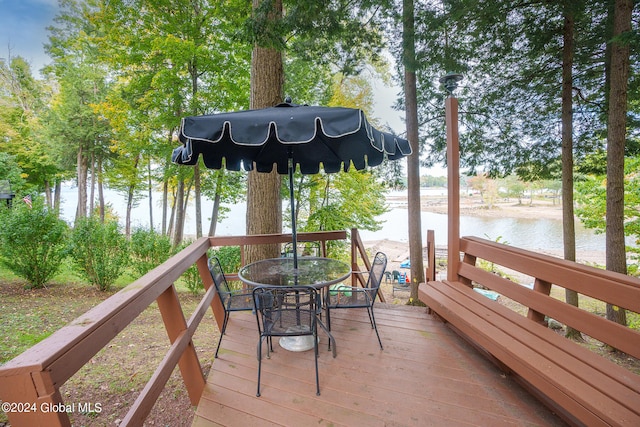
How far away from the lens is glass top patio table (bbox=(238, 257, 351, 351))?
2383mm

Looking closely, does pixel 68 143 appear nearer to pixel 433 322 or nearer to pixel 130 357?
pixel 130 357

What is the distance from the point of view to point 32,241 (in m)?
5.67

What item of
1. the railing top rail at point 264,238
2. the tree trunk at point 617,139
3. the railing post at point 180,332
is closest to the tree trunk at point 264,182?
the railing top rail at point 264,238

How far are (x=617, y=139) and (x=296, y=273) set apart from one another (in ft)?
18.2

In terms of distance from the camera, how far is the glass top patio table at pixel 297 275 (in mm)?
2383

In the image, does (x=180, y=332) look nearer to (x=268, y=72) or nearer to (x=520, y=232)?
(x=268, y=72)

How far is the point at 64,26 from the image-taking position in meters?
12.0

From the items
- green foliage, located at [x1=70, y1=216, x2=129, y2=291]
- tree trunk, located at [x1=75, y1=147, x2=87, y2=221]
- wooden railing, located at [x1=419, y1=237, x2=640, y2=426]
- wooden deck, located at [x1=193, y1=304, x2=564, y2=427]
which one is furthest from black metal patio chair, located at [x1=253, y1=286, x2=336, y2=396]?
tree trunk, located at [x1=75, y1=147, x2=87, y2=221]

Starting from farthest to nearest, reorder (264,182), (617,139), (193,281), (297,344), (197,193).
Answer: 1. (197,193)
2. (193,281)
3. (617,139)
4. (264,182)
5. (297,344)

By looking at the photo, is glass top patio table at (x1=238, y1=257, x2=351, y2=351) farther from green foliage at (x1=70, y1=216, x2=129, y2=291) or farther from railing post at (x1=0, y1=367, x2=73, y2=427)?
green foliage at (x1=70, y1=216, x2=129, y2=291)

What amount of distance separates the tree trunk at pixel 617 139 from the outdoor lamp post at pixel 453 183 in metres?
3.45

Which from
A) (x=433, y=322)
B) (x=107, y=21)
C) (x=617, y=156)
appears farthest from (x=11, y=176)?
(x=617, y=156)

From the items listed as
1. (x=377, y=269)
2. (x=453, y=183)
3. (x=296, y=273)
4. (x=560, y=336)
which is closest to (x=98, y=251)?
(x=296, y=273)

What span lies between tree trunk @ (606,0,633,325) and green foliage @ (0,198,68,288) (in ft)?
33.3
